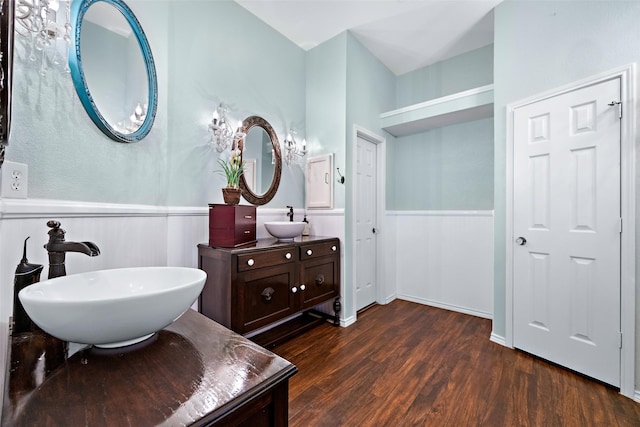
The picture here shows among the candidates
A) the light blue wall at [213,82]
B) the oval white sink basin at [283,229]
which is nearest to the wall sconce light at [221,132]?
the light blue wall at [213,82]

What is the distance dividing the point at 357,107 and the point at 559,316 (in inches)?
96.4

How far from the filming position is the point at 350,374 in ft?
6.03

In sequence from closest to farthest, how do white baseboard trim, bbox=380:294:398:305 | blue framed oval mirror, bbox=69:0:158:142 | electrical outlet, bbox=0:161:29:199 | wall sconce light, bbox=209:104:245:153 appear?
electrical outlet, bbox=0:161:29:199 < blue framed oval mirror, bbox=69:0:158:142 < wall sconce light, bbox=209:104:245:153 < white baseboard trim, bbox=380:294:398:305

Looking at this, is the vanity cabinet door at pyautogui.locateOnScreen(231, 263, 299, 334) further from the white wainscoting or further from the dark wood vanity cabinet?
the white wainscoting

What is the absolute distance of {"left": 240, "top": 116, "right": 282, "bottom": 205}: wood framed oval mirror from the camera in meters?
2.38

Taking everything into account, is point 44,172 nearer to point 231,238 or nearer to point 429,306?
point 231,238

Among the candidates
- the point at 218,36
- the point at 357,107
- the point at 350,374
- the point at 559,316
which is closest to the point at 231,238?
the point at 350,374

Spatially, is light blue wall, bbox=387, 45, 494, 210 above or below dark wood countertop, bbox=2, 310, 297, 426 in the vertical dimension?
above

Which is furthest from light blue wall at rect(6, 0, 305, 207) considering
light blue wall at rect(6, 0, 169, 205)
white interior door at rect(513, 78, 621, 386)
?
white interior door at rect(513, 78, 621, 386)

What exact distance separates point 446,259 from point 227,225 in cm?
252

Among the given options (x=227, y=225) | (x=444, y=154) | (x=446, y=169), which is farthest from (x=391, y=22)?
(x=227, y=225)

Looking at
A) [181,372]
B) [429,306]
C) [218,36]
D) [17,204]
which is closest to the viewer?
[181,372]

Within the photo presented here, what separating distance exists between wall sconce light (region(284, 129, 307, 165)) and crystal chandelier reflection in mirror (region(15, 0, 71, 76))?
5.49ft

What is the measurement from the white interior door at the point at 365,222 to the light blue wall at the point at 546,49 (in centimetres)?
126
